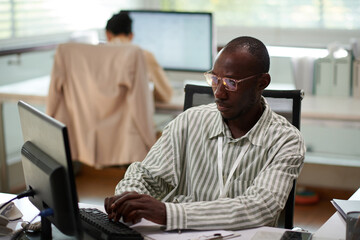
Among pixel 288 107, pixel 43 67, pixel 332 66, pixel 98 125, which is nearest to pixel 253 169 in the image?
pixel 288 107

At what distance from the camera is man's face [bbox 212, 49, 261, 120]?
5.65 ft

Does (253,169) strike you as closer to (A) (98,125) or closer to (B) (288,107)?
(B) (288,107)

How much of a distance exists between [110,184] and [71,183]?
9.79ft

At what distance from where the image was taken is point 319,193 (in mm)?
4070

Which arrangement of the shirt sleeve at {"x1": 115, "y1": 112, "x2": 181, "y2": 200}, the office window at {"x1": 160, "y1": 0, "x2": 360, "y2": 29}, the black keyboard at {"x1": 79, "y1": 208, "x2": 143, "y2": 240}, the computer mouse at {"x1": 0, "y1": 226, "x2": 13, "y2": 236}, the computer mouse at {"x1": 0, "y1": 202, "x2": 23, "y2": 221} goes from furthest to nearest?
the office window at {"x1": 160, "y1": 0, "x2": 360, "y2": 29}
the shirt sleeve at {"x1": 115, "y1": 112, "x2": 181, "y2": 200}
the computer mouse at {"x1": 0, "y1": 202, "x2": 23, "y2": 221}
the computer mouse at {"x1": 0, "y1": 226, "x2": 13, "y2": 236}
the black keyboard at {"x1": 79, "y1": 208, "x2": 143, "y2": 240}

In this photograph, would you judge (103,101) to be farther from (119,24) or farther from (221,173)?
(221,173)

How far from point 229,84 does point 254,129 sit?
0.16m

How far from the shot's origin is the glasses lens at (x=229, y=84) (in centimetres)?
171

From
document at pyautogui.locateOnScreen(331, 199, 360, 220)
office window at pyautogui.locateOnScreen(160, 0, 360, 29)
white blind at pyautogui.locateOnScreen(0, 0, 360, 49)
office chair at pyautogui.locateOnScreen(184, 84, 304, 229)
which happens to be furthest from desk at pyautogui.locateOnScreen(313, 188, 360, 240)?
office window at pyautogui.locateOnScreen(160, 0, 360, 29)

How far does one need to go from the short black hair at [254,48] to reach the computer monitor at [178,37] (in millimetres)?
2018

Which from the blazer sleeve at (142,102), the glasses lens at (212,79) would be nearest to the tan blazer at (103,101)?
the blazer sleeve at (142,102)

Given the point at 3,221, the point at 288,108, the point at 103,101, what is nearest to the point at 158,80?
the point at 103,101

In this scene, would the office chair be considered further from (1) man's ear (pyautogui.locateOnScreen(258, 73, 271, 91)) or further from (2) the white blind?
(2) the white blind

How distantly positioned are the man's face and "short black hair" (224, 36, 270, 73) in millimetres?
14
